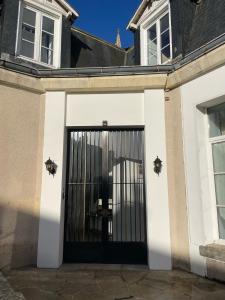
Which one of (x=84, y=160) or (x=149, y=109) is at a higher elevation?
(x=149, y=109)

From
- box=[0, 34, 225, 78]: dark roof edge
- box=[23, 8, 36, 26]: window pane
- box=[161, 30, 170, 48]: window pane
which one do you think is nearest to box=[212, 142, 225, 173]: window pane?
box=[0, 34, 225, 78]: dark roof edge

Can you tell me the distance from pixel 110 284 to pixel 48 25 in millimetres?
6842

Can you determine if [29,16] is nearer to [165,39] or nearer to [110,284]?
[165,39]

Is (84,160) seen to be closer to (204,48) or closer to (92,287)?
(92,287)

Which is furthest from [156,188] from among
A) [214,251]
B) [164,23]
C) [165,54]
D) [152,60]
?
[164,23]

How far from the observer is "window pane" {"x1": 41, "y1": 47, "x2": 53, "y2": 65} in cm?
742

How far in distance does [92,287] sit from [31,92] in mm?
4169

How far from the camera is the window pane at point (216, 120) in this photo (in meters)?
5.17

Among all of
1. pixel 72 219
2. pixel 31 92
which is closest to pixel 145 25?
pixel 31 92

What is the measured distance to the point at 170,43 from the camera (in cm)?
673

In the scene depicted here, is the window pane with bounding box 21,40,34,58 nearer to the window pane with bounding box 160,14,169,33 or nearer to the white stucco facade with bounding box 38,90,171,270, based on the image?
the white stucco facade with bounding box 38,90,171,270

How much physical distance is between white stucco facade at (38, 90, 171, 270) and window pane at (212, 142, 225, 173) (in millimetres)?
1004

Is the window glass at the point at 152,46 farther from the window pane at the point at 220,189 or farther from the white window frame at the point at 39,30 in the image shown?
the window pane at the point at 220,189

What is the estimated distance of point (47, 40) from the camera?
759 centimetres
